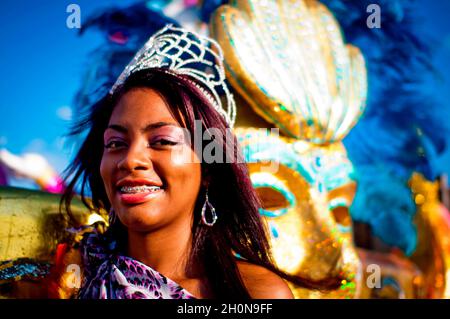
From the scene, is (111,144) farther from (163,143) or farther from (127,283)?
(127,283)

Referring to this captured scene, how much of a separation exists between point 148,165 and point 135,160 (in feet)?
0.11

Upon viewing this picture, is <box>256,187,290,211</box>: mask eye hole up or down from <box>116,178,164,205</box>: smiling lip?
down

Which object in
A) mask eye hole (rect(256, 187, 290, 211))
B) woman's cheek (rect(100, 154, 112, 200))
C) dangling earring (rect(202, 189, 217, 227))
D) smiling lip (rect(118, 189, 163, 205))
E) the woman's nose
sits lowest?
mask eye hole (rect(256, 187, 290, 211))

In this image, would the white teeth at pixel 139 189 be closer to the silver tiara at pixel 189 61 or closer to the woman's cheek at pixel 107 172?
the woman's cheek at pixel 107 172

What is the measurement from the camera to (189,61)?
1.39 meters

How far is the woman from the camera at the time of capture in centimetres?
109

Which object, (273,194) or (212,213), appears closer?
(212,213)

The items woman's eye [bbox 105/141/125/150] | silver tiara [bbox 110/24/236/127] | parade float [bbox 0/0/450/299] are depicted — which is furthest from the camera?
parade float [bbox 0/0/450/299]

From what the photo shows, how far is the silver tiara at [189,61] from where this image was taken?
1.32 metres

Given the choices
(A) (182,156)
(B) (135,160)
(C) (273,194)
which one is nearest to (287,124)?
(C) (273,194)

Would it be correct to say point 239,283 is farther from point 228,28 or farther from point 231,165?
point 228,28

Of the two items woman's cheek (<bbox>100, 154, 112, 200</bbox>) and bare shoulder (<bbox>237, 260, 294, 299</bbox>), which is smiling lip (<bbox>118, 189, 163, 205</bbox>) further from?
bare shoulder (<bbox>237, 260, 294, 299</bbox>)

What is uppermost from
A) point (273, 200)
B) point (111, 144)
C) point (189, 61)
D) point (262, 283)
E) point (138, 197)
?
point (189, 61)

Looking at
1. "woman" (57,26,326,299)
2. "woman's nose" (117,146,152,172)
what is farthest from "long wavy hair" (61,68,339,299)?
"woman's nose" (117,146,152,172)
